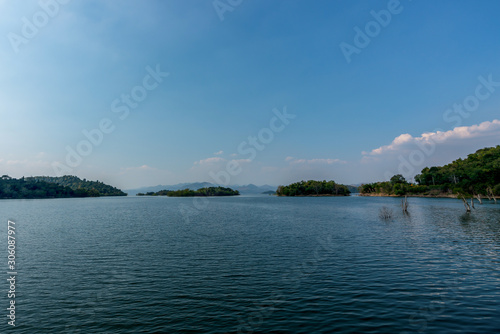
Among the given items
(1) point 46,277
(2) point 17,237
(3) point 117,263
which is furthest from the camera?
(2) point 17,237

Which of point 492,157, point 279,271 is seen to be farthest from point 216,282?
point 492,157

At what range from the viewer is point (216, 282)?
2294 cm

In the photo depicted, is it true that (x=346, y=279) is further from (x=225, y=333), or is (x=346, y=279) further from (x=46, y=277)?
(x=46, y=277)

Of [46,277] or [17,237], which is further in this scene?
[17,237]

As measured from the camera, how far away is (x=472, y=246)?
3584cm

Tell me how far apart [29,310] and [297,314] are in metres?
18.4

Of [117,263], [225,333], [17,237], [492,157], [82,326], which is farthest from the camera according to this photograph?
[492,157]

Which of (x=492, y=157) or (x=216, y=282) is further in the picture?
(x=492, y=157)

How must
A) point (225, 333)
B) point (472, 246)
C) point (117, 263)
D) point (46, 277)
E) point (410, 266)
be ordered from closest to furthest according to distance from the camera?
point (225, 333)
point (46, 277)
point (410, 266)
point (117, 263)
point (472, 246)

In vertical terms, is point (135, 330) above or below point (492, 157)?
below

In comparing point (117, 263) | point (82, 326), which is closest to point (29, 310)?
point (82, 326)

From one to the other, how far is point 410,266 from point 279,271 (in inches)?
547

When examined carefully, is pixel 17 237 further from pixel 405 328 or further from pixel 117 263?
pixel 405 328

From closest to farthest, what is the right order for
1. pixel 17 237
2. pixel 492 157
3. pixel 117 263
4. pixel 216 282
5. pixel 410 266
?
pixel 216 282, pixel 410 266, pixel 117 263, pixel 17 237, pixel 492 157
